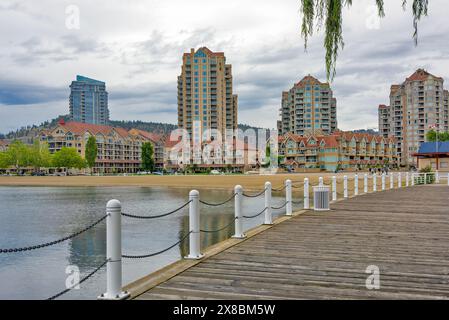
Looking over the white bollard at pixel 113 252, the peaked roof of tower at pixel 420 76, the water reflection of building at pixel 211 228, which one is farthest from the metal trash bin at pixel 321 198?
the peaked roof of tower at pixel 420 76

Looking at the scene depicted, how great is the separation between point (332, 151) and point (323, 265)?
109115 millimetres

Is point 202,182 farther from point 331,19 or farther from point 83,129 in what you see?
point 83,129

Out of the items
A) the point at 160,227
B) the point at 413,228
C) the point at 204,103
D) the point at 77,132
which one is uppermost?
the point at 204,103

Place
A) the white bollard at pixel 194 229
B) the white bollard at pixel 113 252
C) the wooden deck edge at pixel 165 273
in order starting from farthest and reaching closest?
the white bollard at pixel 194 229 → the wooden deck edge at pixel 165 273 → the white bollard at pixel 113 252

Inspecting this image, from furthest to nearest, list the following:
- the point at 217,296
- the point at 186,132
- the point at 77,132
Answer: the point at 186,132, the point at 77,132, the point at 217,296

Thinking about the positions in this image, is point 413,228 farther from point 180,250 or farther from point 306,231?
point 180,250

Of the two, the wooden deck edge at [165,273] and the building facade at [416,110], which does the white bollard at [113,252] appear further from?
the building facade at [416,110]

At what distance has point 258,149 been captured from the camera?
136 meters

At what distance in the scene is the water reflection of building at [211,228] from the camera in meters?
17.3

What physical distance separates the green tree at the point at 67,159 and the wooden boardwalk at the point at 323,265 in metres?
115

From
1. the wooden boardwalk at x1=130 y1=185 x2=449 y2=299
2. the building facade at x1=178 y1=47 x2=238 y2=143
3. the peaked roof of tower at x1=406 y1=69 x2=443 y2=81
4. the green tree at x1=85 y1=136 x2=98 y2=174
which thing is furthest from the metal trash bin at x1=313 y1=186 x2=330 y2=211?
the peaked roof of tower at x1=406 y1=69 x2=443 y2=81

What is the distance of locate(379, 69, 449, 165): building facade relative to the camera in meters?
150

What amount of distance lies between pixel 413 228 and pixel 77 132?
437 feet
